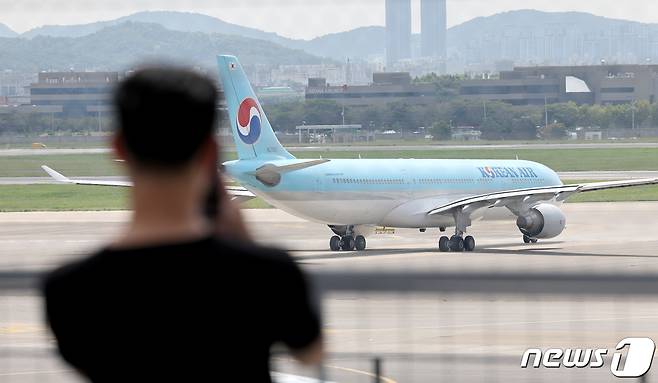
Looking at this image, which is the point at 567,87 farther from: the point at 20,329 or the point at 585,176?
the point at 20,329

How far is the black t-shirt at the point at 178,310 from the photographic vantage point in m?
2.81

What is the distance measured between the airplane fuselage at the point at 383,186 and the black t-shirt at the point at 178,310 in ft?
95.6

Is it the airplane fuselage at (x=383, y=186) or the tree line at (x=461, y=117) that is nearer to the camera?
the airplane fuselage at (x=383, y=186)

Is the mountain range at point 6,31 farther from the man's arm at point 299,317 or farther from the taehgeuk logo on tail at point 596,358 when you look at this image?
the taehgeuk logo on tail at point 596,358

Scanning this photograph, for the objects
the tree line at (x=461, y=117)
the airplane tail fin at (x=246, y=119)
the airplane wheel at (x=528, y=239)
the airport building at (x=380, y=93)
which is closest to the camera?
the airplane tail fin at (x=246, y=119)

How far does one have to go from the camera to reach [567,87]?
164 feet

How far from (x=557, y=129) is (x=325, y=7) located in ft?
153

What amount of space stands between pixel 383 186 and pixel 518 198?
3.61 meters

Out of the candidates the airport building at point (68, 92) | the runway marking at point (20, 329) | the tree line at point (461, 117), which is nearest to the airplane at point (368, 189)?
the airport building at point (68, 92)

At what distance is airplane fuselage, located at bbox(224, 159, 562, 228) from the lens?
106ft

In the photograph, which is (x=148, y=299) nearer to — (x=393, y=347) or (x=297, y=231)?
(x=393, y=347)

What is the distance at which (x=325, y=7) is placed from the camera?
672 cm

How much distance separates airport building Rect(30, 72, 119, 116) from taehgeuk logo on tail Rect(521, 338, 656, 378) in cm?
1205

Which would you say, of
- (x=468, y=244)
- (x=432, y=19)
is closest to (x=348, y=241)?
(x=468, y=244)
